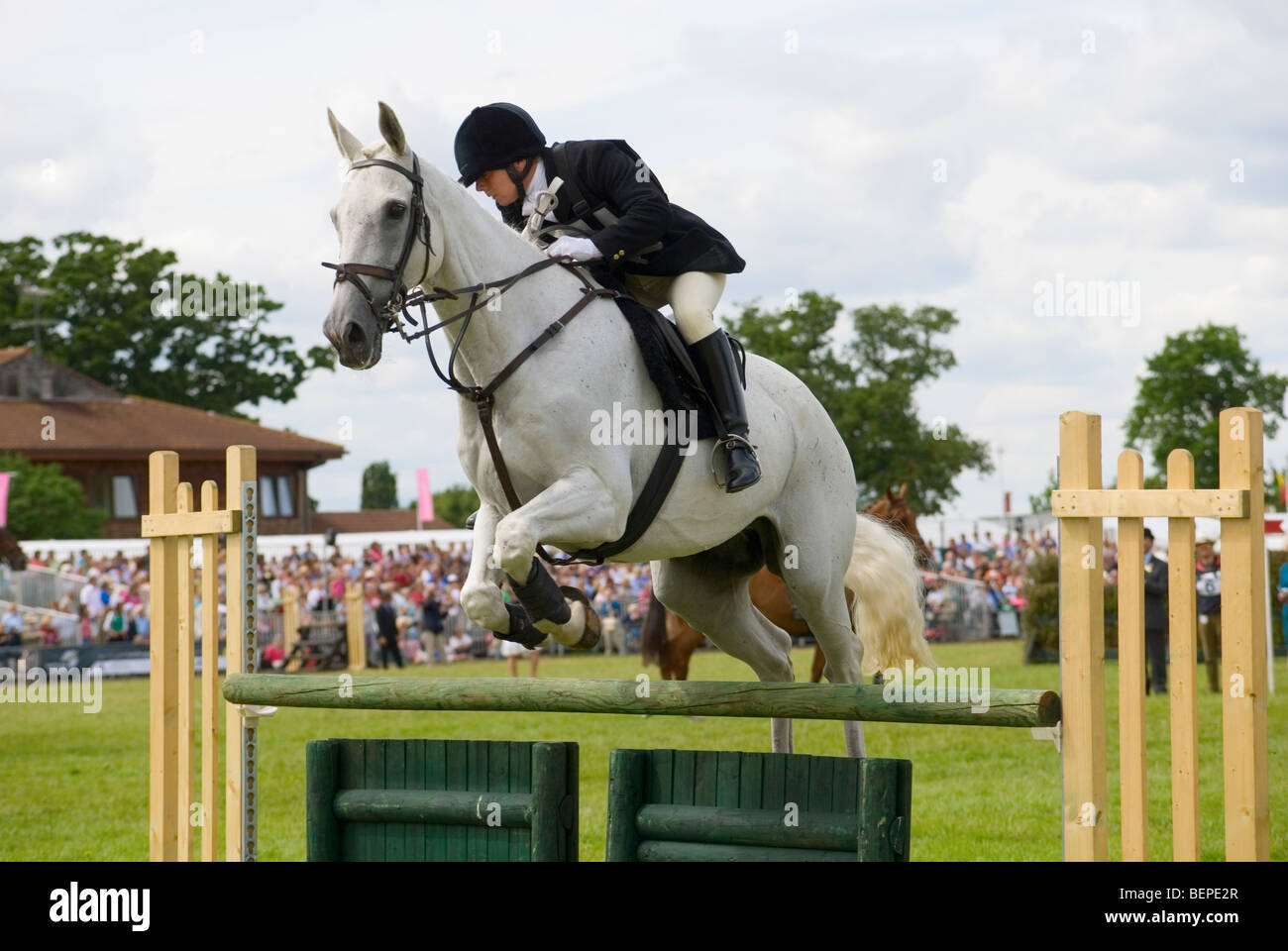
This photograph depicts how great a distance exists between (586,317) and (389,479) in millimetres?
81926

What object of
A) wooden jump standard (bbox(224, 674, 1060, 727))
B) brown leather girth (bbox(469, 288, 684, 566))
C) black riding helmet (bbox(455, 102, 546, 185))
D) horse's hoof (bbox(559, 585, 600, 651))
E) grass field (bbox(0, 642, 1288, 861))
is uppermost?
black riding helmet (bbox(455, 102, 546, 185))

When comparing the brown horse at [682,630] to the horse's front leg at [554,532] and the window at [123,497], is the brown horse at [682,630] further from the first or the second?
the window at [123,497]

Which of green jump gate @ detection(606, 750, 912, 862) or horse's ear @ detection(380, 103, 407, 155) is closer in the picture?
green jump gate @ detection(606, 750, 912, 862)

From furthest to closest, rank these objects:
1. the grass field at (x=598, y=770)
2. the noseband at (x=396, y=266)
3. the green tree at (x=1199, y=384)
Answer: the green tree at (x=1199, y=384) < the grass field at (x=598, y=770) < the noseband at (x=396, y=266)

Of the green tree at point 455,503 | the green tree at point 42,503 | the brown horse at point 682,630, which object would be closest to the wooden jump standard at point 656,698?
the brown horse at point 682,630

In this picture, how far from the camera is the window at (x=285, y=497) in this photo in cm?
4875

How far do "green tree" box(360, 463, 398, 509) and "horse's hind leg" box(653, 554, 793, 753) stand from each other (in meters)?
79.7

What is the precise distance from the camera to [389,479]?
282 ft

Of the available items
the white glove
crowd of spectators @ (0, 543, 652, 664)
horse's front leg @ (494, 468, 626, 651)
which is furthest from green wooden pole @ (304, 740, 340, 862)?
Answer: crowd of spectators @ (0, 543, 652, 664)

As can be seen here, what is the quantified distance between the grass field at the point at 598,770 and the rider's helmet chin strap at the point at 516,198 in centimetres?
343

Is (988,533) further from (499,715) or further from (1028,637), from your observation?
(499,715)

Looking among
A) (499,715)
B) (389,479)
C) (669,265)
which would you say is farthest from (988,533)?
(389,479)

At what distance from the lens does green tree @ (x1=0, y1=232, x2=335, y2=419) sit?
51.5 meters

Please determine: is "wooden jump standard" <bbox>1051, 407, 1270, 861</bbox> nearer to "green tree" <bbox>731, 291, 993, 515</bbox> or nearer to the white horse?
the white horse
